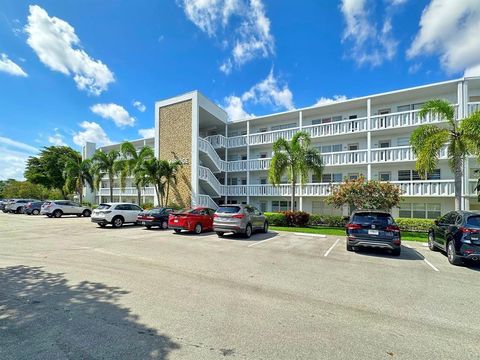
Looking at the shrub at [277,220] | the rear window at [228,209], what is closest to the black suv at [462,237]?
the rear window at [228,209]

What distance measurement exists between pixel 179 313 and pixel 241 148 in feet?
78.5

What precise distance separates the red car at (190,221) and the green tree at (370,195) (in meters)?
8.91

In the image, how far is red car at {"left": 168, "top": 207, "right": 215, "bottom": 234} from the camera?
46.3ft

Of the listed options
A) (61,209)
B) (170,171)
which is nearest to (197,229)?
(170,171)

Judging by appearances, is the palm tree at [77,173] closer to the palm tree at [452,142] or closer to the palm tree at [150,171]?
the palm tree at [150,171]

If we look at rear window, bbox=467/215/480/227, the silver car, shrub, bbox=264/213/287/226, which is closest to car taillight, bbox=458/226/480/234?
rear window, bbox=467/215/480/227

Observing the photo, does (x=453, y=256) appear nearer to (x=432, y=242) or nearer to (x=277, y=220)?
(x=432, y=242)

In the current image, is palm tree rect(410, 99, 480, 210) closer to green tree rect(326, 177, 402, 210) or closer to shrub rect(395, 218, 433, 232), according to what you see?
green tree rect(326, 177, 402, 210)

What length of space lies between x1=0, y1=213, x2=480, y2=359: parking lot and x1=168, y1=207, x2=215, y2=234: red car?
5396 mm

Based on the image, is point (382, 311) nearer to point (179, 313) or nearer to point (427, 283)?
point (427, 283)

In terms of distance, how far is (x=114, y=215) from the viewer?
17.3m

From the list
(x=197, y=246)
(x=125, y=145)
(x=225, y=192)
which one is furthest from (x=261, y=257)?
(x=125, y=145)

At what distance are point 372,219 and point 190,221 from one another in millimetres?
9061

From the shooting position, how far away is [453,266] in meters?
7.98
